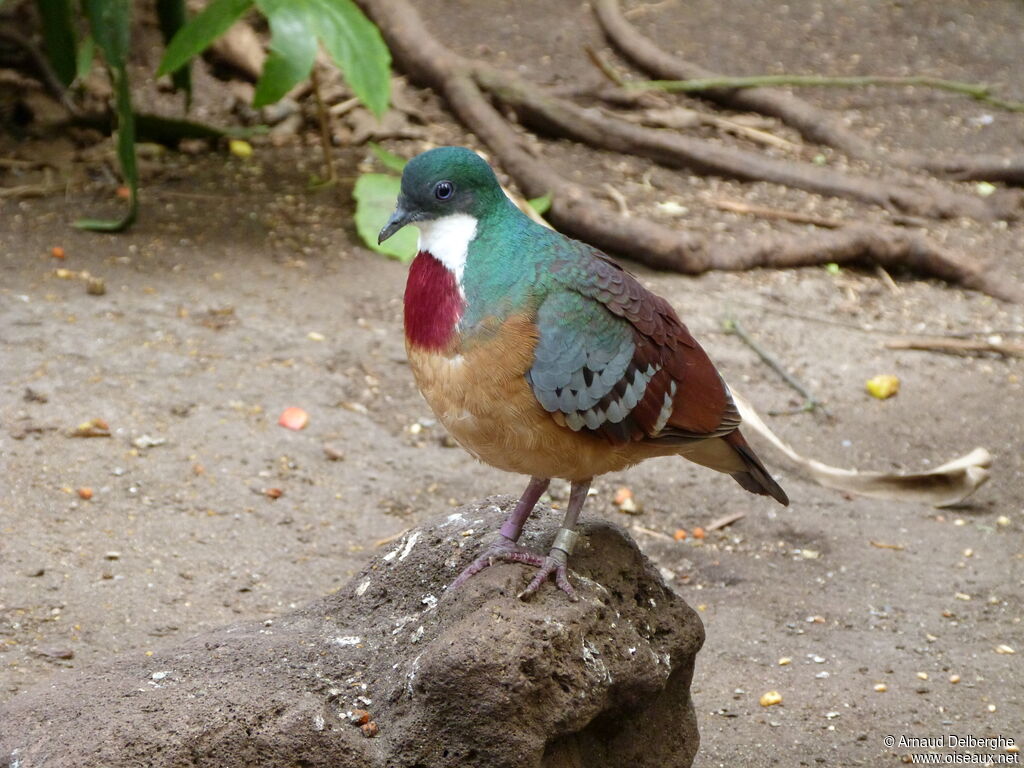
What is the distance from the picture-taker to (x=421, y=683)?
9.45ft

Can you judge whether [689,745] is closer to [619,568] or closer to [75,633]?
[619,568]

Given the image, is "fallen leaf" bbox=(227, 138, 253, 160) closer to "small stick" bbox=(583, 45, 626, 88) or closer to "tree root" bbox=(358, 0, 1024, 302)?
"tree root" bbox=(358, 0, 1024, 302)

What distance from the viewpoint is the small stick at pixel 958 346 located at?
271 inches

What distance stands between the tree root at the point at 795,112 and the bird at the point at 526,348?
254 inches

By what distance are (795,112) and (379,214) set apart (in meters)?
4.16

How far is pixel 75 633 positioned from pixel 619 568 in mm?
1988

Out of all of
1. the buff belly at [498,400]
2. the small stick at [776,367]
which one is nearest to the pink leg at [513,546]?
the buff belly at [498,400]

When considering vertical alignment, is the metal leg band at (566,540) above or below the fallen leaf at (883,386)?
above

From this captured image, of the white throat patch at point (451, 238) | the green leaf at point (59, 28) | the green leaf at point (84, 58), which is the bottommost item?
the green leaf at point (84, 58)

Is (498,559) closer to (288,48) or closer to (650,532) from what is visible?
(650,532)

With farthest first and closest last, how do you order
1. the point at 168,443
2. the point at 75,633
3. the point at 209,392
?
the point at 209,392
the point at 168,443
the point at 75,633

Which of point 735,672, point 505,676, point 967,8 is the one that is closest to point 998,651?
point 735,672

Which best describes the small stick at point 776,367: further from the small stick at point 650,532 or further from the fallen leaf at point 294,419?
the fallen leaf at point 294,419

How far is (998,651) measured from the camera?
4.47 meters
